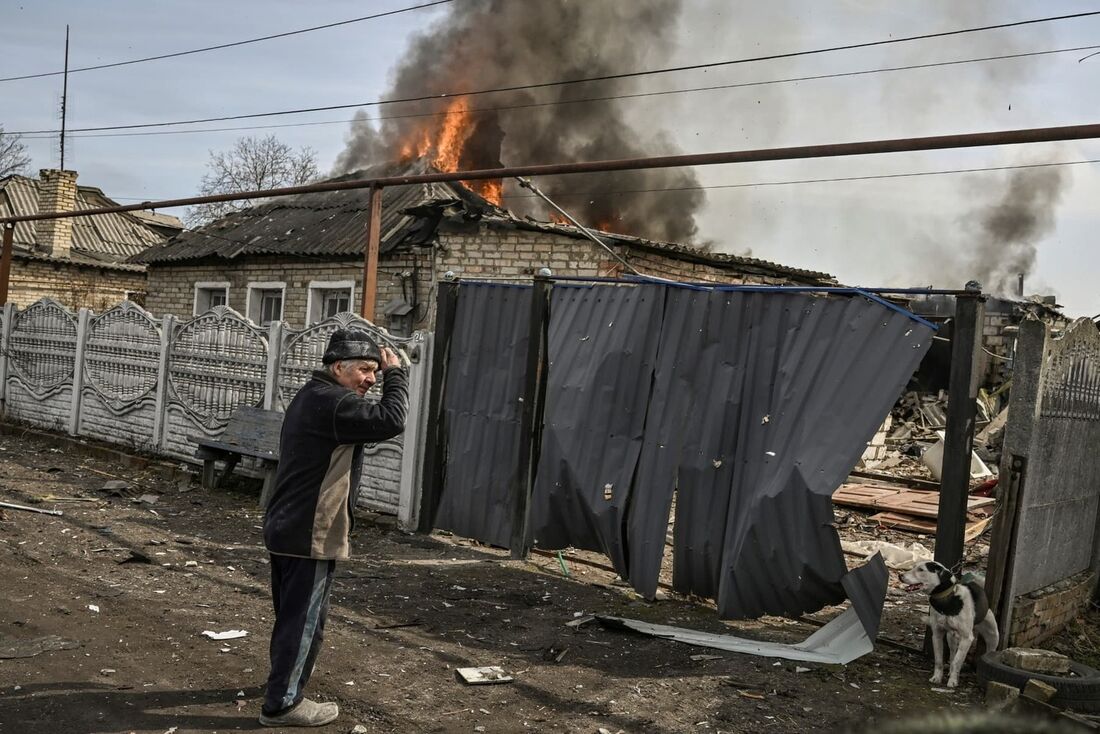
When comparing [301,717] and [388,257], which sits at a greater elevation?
[388,257]

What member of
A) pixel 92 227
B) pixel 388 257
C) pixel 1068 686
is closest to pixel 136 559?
pixel 1068 686

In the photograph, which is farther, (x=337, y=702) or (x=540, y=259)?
(x=540, y=259)

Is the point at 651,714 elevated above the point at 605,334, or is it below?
below

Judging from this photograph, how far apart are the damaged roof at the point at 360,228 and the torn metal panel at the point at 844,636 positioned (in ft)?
33.2

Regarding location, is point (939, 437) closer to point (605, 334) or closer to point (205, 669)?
point (605, 334)

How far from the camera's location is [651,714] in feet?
16.4

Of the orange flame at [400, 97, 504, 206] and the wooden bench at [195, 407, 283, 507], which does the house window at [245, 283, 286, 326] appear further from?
the wooden bench at [195, 407, 283, 507]

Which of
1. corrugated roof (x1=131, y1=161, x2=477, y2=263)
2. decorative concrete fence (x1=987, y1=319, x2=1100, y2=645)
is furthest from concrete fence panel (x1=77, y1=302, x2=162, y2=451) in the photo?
decorative concrete fence (x1=987, y1=319, x2=1100, y2=645)

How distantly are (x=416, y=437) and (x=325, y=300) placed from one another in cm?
1070

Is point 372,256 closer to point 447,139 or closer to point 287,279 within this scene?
point 287,279

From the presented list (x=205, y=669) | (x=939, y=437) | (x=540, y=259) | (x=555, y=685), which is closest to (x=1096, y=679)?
(x=555, y=685)

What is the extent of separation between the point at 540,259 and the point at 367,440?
12.0 metres

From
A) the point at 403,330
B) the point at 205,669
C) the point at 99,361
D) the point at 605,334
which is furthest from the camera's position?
the point at 403,330

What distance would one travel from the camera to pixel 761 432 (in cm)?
659
